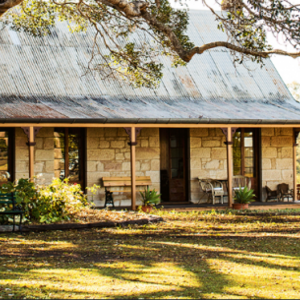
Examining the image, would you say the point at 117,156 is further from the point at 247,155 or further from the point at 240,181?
the point at 247,155

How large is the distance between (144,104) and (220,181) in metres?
2.86

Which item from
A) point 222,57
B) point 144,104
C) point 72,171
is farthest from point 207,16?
point 72,171

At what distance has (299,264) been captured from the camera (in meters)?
5.91

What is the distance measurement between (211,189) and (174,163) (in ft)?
4.55

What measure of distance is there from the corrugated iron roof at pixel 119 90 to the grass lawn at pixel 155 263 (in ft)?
11.1

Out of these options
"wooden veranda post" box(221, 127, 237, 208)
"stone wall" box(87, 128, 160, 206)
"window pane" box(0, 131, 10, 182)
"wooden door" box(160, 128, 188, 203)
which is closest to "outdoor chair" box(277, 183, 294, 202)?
"wooden veranda post" box(221, 127, 237, 208)

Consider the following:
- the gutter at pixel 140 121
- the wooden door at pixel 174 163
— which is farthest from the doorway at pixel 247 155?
the gutter at pixel 140 121

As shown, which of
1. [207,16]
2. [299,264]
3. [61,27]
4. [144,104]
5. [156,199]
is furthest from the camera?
[207,16]

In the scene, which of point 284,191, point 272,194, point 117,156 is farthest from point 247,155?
point 117,156

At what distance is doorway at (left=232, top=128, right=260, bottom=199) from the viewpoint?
13.9 metres

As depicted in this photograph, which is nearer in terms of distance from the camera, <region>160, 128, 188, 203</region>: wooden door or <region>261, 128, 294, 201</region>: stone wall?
<region>160, 128, 188, 203</region>: wooden door

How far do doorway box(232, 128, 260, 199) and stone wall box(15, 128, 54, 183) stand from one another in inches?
198

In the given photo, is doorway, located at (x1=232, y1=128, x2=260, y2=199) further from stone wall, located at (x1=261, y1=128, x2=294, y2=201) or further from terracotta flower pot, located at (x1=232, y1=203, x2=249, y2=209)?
terracotta flower pot, located at (x1=232, y1=203, x2=249, y2=209)

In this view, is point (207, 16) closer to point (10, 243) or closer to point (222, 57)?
point (222, 57)
